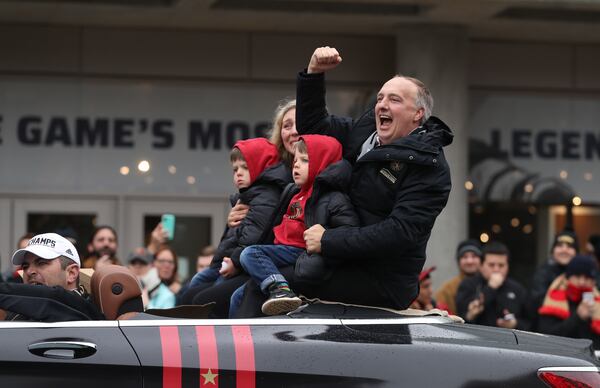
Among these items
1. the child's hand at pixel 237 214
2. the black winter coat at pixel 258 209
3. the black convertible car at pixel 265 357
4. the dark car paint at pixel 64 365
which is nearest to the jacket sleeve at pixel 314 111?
the black winter coat at pixel 258 209

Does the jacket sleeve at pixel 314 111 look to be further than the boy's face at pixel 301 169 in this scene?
Yes

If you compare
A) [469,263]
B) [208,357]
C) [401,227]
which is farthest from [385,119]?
[469,263]

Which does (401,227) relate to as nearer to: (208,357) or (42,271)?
(208,357)

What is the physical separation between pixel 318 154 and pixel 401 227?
0.57 metres

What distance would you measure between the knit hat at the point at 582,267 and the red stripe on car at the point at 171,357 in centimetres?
661

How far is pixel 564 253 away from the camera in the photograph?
38.6 ft

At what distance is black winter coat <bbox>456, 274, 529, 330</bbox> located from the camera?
10.7 m

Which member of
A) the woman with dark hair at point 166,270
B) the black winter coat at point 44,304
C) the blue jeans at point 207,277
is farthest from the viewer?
the woman with dark hair at point 166,270

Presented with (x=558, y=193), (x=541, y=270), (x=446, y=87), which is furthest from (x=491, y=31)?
(x=541, y=270)

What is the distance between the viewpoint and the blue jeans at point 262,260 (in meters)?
5.38

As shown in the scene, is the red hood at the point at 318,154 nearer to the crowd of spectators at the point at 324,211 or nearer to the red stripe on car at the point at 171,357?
the crowd of spectators at the point at 324,211

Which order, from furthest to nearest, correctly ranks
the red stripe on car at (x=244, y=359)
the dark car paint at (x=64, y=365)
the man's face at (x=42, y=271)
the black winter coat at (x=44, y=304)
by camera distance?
the man's face at (x=42, y=271) → the black winter coat at (x=44, y=304) → the red stripe on car at (x=244, y=359) → the dark car paint at (x=64, y=365)

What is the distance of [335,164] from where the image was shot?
534 centimetres

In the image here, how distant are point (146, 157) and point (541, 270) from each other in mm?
6483
